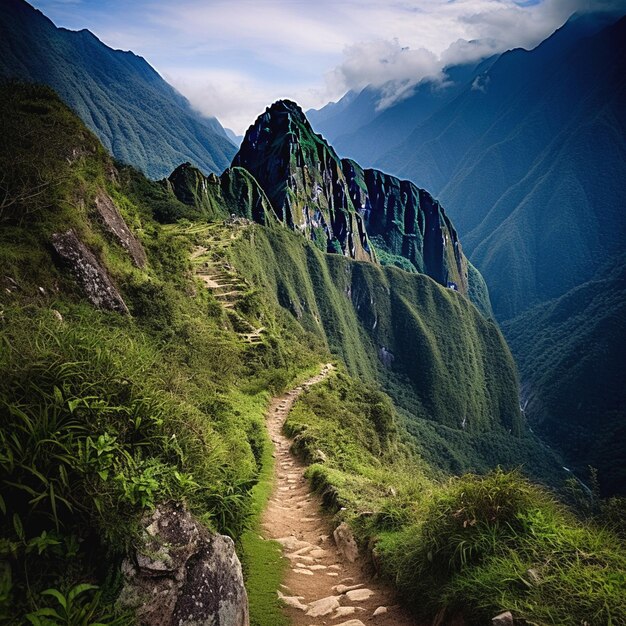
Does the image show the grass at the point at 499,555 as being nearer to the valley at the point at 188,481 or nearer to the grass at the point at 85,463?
the valley at the point at 188,481

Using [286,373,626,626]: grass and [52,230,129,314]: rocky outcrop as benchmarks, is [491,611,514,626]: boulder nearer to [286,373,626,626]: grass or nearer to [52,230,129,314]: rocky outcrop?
[286,373,626,626]: grass

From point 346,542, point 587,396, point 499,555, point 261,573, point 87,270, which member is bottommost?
point 587,396

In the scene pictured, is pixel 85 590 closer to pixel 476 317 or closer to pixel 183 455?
pixel 183 455

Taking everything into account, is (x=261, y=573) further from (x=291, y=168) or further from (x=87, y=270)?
(x=291, y=168)

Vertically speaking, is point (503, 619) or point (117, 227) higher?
point (117, 227)

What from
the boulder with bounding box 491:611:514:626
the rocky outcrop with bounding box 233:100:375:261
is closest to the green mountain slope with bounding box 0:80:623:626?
the boulder with bounding box 491:611:514:626

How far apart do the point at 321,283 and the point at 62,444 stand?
132508 millimetres

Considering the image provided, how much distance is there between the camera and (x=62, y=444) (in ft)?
12.0

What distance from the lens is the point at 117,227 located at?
2098 cm

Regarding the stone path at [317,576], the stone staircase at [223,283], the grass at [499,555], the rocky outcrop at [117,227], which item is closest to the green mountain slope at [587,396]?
the stone staircase at [223,283]

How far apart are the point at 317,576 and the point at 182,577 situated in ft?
13.9

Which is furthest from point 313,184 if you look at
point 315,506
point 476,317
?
point 315,506

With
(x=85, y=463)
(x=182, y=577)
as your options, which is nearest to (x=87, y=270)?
(x=85, y=463)

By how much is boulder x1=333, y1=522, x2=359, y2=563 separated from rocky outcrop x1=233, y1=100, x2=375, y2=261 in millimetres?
155840
